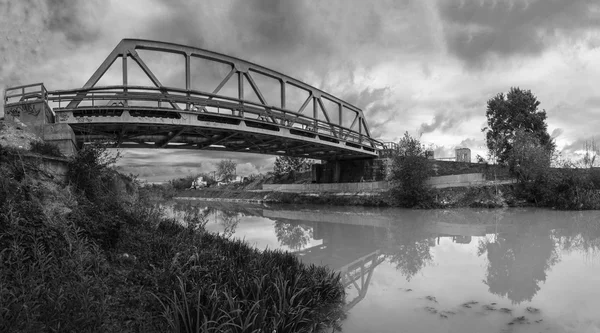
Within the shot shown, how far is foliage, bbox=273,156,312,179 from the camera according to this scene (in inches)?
2411

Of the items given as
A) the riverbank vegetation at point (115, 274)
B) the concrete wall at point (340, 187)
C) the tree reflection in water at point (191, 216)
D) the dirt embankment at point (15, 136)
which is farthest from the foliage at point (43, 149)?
the concrete wall at point (340, 187)

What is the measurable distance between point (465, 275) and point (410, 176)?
855 inches

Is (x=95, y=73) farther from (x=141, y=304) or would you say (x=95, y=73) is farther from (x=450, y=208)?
(x=450, y=208)

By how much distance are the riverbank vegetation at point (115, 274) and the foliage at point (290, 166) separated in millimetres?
52248

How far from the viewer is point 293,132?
86.2ft

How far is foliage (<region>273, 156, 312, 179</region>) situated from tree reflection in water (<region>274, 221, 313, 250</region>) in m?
41.3

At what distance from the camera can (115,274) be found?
542 cm

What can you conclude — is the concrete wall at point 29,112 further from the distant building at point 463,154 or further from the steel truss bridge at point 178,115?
the distant building at point 463,154

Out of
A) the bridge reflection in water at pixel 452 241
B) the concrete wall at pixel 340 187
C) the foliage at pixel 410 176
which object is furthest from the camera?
the concrete wall at pixel 340 187

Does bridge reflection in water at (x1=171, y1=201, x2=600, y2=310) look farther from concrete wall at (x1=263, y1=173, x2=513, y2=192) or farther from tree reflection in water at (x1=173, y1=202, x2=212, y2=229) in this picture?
concrete wall at (x1=263, y1=173, x2=513, y2=192)

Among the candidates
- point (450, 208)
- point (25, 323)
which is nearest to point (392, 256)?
point (25, 323)

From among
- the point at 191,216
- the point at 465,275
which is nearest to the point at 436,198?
the point at 465,275

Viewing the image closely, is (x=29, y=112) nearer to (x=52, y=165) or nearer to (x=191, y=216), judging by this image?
(x=52, y=165)

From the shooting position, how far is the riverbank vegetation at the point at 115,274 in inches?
139
